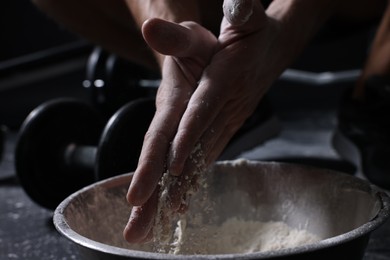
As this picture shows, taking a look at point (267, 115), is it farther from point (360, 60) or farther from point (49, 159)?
point (360, 60)

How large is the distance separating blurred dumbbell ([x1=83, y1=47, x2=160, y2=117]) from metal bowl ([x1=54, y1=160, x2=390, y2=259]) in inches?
23.0

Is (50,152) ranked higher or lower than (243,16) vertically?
lower

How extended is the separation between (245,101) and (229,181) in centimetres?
10

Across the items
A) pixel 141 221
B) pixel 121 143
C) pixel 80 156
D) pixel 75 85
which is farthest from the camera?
pixel 75 85

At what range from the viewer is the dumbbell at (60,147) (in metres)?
0.93

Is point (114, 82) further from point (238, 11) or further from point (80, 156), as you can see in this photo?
point (238, 11)

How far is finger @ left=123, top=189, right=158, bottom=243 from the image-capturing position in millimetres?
551

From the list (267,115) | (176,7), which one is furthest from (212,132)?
(267,115)

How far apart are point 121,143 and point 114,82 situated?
47 centimetres

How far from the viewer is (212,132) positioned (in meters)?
0.61

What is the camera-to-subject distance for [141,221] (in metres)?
0.55

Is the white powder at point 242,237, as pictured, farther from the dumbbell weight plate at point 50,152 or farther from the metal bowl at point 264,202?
the dumbbell weight plate at point 50,152

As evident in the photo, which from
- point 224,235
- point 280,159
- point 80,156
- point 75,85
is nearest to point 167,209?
point 224,235

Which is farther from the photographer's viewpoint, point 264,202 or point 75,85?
point 75,85
